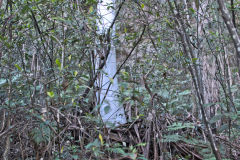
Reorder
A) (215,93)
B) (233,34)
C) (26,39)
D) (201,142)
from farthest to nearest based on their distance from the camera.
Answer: (215,93)
(201,142)
(26,39)
(233,34)

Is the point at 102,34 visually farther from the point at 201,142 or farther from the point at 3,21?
the point at 201,142

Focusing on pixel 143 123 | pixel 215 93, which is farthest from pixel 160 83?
pixel 215 93

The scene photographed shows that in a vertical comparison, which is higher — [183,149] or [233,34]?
[233,34]

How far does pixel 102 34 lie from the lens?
10.8ft

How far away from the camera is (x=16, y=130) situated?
2.30m

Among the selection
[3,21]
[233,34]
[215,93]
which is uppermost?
[3,21]

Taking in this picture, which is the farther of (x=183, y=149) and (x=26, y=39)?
(x=183, y=149)

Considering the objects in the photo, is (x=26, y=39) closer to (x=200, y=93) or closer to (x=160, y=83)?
(x=160, y=83)

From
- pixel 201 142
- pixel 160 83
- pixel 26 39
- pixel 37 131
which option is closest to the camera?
pixel 37 131

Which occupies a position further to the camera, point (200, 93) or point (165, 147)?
point (165, 147)

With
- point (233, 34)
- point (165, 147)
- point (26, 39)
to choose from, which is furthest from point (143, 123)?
point (26, 39)

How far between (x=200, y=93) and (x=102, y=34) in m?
1.46

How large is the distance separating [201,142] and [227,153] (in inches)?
13.7

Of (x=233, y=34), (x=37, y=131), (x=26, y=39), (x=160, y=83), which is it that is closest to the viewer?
(x=37, y=131)
